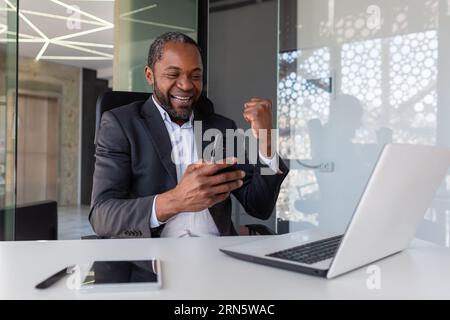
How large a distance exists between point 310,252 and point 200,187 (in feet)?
1.29

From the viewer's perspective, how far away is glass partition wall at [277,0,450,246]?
260 centimetres

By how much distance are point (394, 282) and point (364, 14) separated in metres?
2.61

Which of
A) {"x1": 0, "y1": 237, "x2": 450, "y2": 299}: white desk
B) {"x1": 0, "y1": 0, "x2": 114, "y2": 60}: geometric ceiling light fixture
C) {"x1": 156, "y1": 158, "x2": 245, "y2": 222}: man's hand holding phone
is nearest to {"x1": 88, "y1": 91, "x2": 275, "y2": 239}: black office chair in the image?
{"x1": 156, "y1": 158, "x2": 245, "y2": 222}: man's hand holding phone

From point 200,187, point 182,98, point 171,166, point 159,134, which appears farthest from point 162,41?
point 200,187

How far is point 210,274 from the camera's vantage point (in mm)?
755

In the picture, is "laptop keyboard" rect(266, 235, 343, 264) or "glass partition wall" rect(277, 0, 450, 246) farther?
"glass partition wall" rect(277, 0, 450, 246)

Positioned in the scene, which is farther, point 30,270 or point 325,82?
point 325,82

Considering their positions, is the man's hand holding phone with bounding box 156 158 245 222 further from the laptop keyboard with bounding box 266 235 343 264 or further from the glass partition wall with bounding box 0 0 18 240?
the glass partition wall with bounding box 0 0 18 240

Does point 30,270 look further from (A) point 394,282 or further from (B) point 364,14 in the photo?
(B) point 364,14

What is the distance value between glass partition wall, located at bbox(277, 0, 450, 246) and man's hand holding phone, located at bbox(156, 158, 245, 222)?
157 cm

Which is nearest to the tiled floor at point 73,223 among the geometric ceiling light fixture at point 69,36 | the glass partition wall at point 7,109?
the glass partition wall at point 7,109

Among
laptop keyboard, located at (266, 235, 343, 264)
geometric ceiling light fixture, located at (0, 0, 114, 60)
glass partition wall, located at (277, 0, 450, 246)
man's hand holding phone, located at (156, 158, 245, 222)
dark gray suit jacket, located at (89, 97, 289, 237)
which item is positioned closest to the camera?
laptop keyboard, located at (266, 235, 343, 264)
